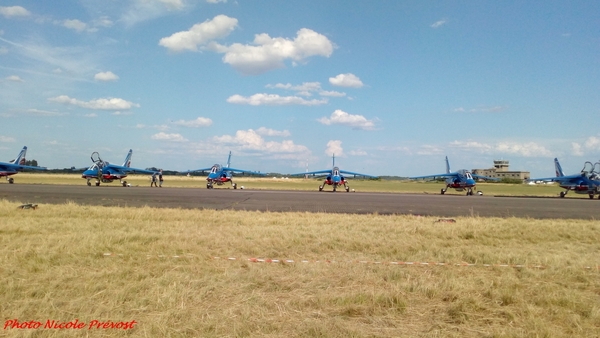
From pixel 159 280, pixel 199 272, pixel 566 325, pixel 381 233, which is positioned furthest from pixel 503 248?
pixel 159 280

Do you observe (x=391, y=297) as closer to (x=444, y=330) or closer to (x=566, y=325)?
(x=444, y=330)

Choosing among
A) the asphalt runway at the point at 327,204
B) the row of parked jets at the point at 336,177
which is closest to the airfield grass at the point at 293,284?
the asphalt runway at the point at 327,204

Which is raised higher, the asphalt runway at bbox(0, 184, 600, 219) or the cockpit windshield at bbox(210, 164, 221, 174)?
the cockpit windshield at bbox(210, 164, 221, 174)

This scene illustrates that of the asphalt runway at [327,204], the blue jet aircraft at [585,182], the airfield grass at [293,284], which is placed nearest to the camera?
the airfield grass at [293,284]

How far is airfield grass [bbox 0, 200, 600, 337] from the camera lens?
4242mm

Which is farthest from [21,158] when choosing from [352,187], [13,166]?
[352,187]

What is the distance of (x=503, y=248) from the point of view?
30.3 ft

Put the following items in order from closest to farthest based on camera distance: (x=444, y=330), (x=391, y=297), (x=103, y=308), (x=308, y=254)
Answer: (x=444, y=330)
(x=103, y=308)
(x=391, y=297)
(x=308, y=254)

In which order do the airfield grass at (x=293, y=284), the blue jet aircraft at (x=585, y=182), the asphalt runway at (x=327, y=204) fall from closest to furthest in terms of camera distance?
1. the airfield grass at (x=293, y=284)
2. the asphalt runway at (x=327, y=204)
3. the blue jet aircraft at (x=585, y=182)

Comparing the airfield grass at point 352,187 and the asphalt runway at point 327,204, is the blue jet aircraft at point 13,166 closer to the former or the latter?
the airfield grass at point 352,187

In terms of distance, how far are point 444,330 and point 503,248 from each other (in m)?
6.08

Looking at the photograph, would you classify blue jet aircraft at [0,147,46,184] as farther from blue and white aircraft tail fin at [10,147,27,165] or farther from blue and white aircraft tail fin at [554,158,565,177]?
blue and white aircraft tail fin at [554,158,565,177]

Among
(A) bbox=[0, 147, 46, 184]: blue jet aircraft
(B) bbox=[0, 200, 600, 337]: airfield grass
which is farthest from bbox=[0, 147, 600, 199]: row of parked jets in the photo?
(B) bbox=[0, 200, 600, 337]: airfield grass

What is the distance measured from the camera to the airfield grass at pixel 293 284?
4.24m
